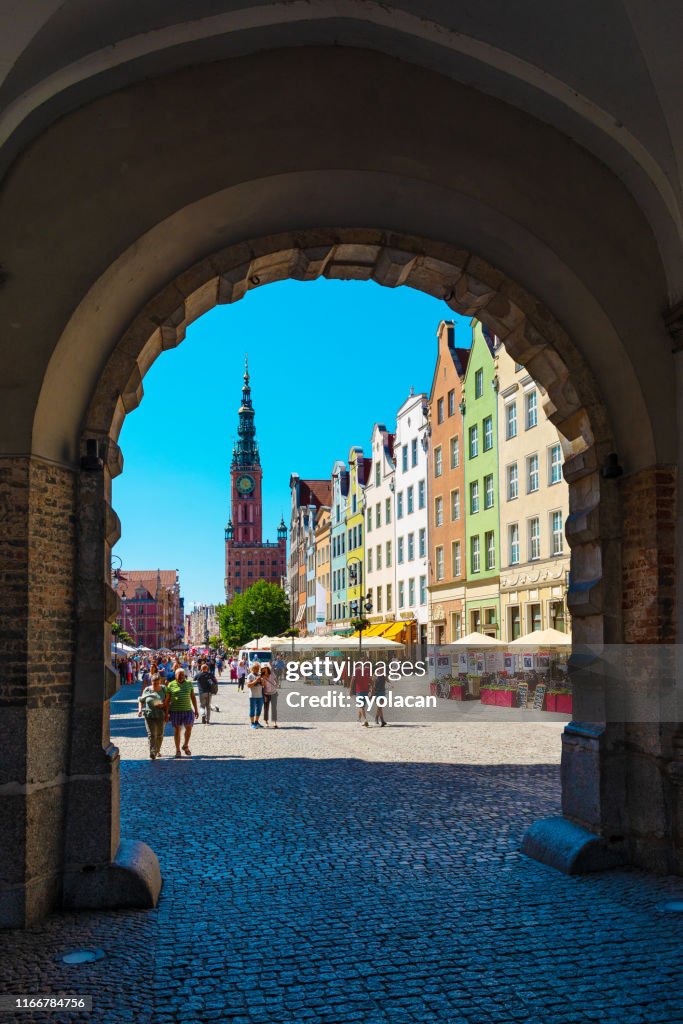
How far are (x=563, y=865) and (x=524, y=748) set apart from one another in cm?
1009

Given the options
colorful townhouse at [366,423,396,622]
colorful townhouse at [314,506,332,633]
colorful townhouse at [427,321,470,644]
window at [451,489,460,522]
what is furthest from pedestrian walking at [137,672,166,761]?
colorful townhouse at [314,506,332,633]

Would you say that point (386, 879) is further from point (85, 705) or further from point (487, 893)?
point (85, 705)

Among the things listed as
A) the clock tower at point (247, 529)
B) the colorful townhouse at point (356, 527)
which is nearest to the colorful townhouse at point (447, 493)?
the colorful townhouse at point (356, 527)

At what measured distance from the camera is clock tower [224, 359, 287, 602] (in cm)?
18450

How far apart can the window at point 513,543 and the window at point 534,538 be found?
1.15 metres

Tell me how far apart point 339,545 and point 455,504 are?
83.4 ft

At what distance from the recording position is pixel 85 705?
7.34 metres

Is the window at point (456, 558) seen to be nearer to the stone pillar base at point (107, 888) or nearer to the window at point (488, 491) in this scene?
the window at point (488, 491)

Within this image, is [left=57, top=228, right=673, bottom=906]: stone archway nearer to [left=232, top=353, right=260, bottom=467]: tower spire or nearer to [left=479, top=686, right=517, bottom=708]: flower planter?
[left=479, top=686, right=517, bottom=708]: flower planter

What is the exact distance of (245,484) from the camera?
613 feet

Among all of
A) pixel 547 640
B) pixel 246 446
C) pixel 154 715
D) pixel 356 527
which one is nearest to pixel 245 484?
pixel 246 446

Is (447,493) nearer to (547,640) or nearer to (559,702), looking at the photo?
(547,640)

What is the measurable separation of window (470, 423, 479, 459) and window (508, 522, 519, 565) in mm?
→ 4626

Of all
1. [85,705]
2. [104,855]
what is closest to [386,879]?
[104,855]
